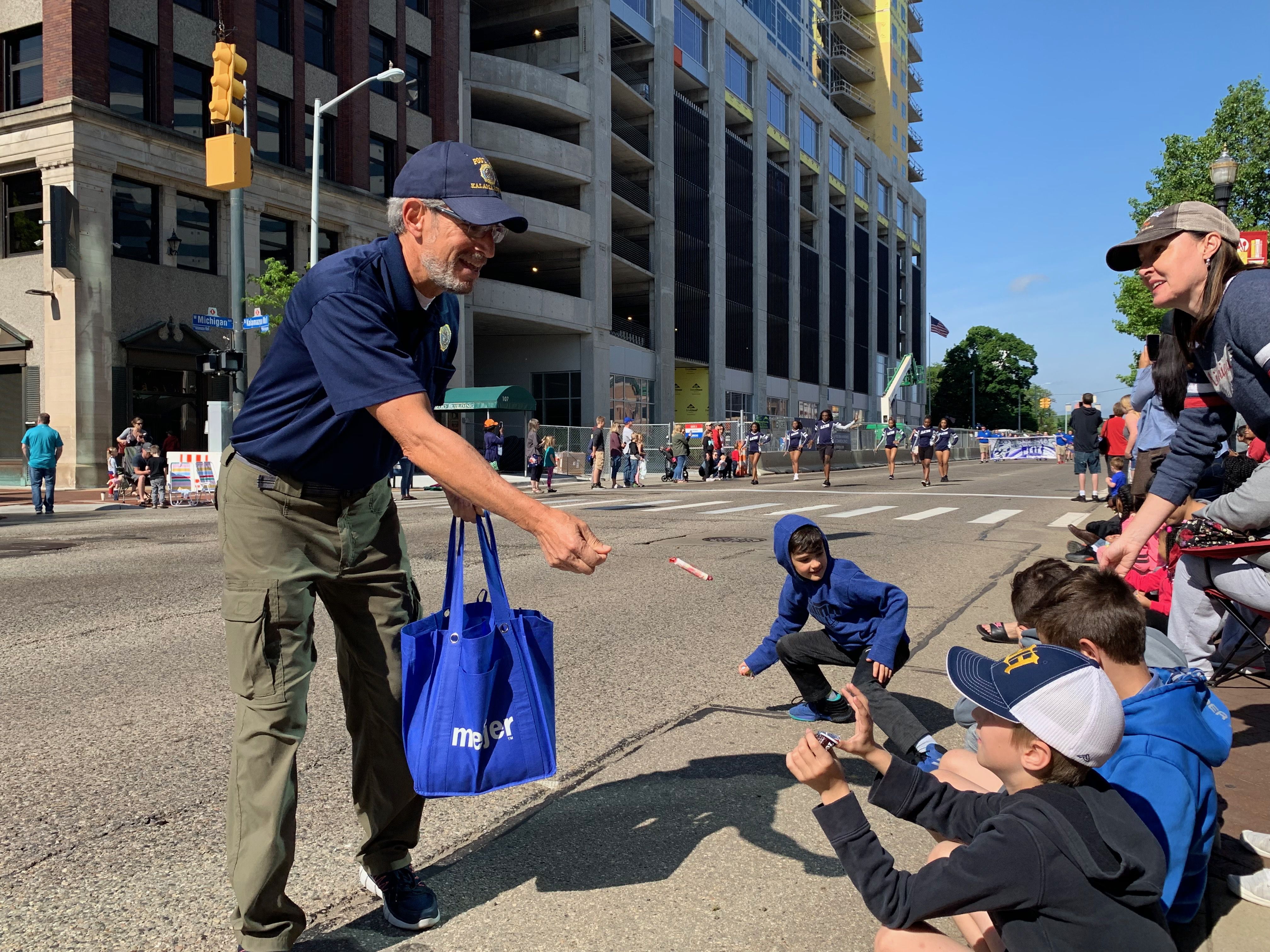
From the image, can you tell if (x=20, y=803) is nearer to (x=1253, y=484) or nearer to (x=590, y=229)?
(x=1253, y=484)

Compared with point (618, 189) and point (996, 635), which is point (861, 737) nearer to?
point (996, 635)

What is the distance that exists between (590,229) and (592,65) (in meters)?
7.25

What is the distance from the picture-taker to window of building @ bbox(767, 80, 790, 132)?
205 ft

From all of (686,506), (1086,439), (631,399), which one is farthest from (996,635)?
(631,399)

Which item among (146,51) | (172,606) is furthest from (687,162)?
(172,606)

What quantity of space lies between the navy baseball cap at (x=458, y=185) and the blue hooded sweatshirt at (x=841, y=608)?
2354 mm

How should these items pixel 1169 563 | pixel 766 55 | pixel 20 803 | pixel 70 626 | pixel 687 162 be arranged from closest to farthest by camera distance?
pixel 20 803 < pixel 1169 563 < pixel 70 626 < pixel 687 162 < pixel 766 55

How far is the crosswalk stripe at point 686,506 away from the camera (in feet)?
58.4

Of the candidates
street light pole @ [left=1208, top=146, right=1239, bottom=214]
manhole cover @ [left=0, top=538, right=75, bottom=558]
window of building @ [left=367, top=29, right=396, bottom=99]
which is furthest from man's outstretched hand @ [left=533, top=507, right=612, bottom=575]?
window of building @ [left=367, top=29, right=396, bottom=99]

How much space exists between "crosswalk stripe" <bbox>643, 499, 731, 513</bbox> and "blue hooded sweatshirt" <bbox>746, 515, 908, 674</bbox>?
12616mm

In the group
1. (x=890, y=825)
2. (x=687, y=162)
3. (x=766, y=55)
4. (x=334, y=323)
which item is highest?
(x=766, y=55)

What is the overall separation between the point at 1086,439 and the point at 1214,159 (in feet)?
75.2

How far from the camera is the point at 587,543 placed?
7.70 ft

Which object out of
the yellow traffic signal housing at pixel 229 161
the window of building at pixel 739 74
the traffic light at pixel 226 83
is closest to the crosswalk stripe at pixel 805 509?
the yellow traffic signal housing at pixel 229 161
